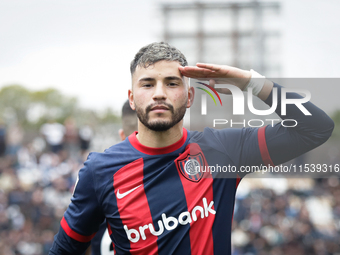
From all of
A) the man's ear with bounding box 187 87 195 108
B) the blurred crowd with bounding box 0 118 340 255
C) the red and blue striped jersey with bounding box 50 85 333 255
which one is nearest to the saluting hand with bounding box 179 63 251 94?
the man's ear with bounding box 187 87 195 108

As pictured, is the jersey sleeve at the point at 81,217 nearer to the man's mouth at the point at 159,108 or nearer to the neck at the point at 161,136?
the neck at the point at 161,136

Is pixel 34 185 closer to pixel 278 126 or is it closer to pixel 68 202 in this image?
pixel 68 202

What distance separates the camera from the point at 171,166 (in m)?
2.00

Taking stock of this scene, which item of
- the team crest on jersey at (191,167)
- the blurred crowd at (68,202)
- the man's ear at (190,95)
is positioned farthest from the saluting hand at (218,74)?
the blurred crowd at (68,202)

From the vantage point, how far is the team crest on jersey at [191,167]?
6.57 feet

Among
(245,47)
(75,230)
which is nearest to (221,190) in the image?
(75,230)

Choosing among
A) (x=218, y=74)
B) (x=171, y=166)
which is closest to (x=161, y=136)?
(x=171, y=166)

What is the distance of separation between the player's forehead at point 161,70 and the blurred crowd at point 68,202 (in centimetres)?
904

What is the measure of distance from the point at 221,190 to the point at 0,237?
9512 mm

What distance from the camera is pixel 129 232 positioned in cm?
191

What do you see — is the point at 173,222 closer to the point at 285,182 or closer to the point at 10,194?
the point at 10,194

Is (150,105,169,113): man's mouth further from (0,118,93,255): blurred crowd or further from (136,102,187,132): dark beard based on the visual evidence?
(0,118,93,255): blurred crowd

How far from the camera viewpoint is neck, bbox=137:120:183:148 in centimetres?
203

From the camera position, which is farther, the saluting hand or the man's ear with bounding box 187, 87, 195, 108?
the man's ear with bounding box 187, 87, 195, 108
